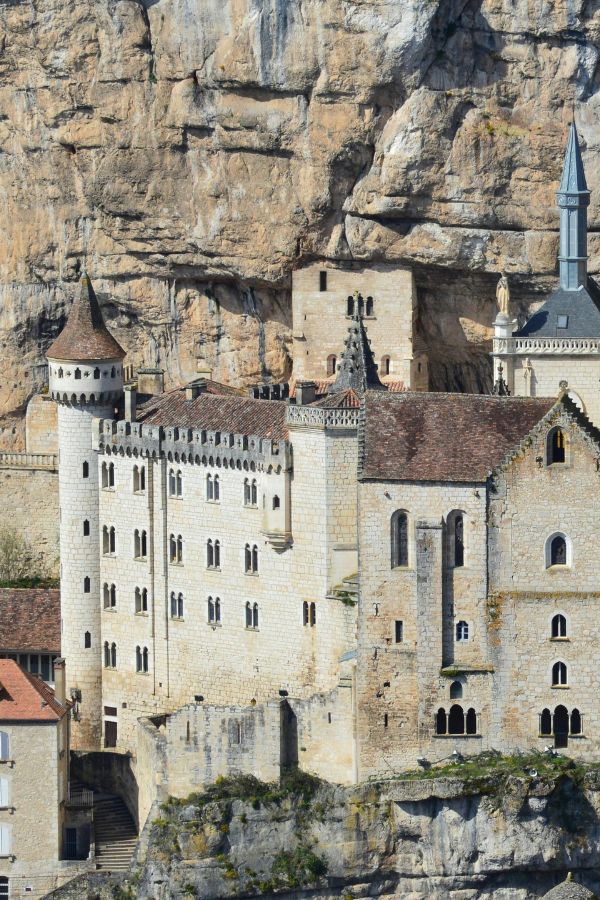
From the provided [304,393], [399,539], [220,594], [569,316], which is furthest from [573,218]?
[220,594]

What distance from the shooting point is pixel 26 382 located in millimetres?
149375

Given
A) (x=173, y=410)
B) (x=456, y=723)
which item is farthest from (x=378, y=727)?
(x=173, y=410)

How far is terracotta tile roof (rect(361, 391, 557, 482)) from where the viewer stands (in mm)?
127000

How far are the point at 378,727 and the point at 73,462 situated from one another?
17.3 metres

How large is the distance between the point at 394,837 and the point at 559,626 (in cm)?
872

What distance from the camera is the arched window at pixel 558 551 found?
4990 inches

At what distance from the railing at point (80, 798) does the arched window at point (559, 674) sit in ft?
56.8

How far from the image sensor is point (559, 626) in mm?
127125

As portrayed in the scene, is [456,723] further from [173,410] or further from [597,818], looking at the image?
[173,410]

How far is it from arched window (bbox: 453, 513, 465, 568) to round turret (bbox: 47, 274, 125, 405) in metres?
17.2

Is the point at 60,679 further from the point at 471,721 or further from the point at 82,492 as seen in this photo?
the point at 471,721

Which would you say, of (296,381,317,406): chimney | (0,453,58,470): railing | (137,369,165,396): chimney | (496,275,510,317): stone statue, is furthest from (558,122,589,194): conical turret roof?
(0,453,58,470): railing

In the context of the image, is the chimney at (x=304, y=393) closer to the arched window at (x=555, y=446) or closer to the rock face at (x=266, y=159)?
the rock face at (x=266, y=159)

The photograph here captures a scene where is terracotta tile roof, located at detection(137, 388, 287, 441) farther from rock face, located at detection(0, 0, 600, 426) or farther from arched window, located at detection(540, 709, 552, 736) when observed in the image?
arched window, located at detection(540, 709, 552, 736)
